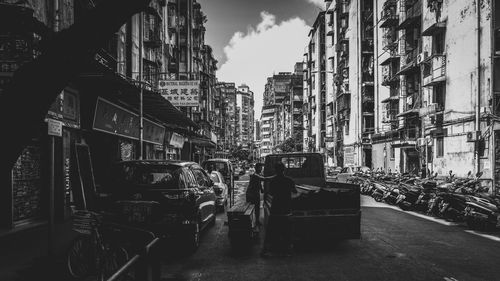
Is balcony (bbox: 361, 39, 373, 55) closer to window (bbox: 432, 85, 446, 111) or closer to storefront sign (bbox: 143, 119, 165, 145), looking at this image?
window (bbox: 432, 85, 446, 111)

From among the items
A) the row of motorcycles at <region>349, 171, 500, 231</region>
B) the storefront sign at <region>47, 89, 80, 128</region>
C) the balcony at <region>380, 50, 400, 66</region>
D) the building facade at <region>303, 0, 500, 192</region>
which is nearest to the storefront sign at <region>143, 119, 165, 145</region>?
the storefront sign at <region>47, 89, 80, 128</region>

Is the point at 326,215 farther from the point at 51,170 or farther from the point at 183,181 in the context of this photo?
the point at 51,170

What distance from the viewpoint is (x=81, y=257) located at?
6.10 m

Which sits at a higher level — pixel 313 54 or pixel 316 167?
pixel 313 54

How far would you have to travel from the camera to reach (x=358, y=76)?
4650cm

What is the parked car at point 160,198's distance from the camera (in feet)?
24.8

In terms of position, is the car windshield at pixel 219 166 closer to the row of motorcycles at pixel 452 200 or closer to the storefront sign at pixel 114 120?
the storefront sign at pixel 114 120

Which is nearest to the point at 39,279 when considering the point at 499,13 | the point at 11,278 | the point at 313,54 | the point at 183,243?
the point at 11,278

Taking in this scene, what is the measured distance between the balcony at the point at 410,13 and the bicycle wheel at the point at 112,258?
29.5 meters

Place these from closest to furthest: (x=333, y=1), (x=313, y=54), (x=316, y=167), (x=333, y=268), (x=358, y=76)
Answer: (x=333, y=268) → (x=316, y=167) → (x=358, y=76) → (x=333, y=1) → (x=313, y=54)

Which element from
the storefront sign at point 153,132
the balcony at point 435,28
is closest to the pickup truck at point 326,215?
the storefront sign at point 153,132

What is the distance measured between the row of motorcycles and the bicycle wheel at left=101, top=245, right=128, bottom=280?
8.92 meters

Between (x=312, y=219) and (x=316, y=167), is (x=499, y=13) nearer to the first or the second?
(x=316, y=167)

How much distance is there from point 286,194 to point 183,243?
228 cm
